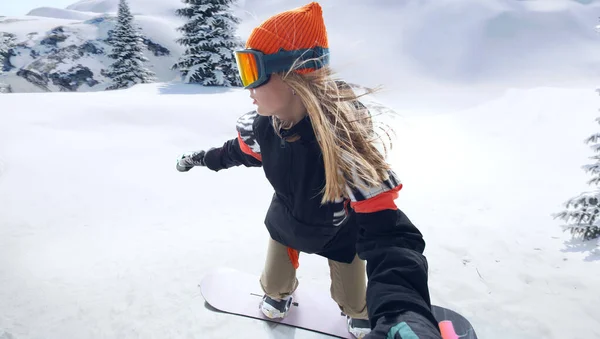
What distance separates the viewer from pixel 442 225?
373 centimetres

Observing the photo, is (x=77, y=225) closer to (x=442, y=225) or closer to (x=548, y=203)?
(x=442, y=225)

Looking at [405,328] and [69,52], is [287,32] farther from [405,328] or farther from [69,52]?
[69,52]

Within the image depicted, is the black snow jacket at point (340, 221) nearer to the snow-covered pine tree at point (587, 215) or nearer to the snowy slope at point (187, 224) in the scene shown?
the snowy slope at point (187, 224)

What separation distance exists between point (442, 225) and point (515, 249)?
70 cm

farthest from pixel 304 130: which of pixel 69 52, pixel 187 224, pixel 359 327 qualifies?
pixel 69 52

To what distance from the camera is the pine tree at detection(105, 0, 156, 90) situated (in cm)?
1898

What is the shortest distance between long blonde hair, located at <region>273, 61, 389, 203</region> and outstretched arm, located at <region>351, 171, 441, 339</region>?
0.07m

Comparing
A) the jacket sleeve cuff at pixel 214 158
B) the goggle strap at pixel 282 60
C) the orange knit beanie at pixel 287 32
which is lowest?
the jacket sleeve cuff at pixel 214 158

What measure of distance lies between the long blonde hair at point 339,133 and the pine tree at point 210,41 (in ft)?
39.9

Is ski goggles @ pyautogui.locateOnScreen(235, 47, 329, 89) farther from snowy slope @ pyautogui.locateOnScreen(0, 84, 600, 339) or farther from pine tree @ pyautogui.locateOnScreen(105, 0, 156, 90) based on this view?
pine tree @ pyautogui.locateOnScreen(105, 0, 156, 90)

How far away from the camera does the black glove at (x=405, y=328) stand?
1007 millimetres

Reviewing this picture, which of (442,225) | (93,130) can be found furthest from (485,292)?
(93,130)

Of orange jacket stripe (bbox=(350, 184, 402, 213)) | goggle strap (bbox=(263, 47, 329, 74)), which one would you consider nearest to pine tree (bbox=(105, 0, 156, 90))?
goggle strap (bbox=(263, 47, 329, 74))

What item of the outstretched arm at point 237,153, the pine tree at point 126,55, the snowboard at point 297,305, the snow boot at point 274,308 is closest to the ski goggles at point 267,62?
the outstretched arm at point 237,153
